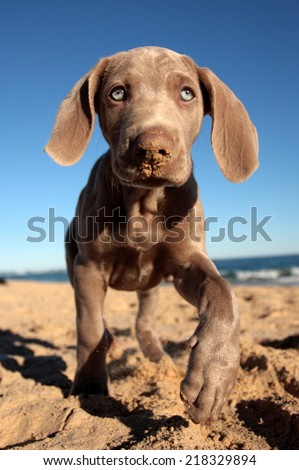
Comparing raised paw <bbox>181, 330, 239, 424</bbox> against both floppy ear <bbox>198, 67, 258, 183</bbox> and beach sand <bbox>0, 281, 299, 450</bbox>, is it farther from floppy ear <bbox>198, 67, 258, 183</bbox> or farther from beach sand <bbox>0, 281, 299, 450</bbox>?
floppy ear <bbox>198, 67, 258, 183</bbox>

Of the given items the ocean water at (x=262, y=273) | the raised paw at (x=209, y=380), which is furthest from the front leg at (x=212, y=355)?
the ocean water at (x=262, y=273)

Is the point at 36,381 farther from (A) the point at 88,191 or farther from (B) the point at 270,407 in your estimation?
(B) the point at 270,407

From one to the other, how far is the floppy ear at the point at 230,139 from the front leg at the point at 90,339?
125 cm

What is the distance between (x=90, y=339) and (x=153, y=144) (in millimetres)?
1525

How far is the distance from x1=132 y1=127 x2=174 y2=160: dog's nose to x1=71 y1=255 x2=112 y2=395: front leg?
3.95ft

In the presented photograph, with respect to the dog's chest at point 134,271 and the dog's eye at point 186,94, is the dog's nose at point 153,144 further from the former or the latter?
the dog's chest at point 134,271

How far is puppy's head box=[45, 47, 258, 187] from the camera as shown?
2.86 meters

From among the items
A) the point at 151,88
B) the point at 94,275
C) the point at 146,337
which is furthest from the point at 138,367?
the point at 151,88

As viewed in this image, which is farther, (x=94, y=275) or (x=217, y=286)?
(x=94, y=275)

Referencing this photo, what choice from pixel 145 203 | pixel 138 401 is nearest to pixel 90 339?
pixel 138 401

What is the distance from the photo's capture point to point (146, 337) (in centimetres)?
484

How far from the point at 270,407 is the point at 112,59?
2.69 metres

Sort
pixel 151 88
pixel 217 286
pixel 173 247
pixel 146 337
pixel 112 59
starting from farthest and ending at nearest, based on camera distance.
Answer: pixel 146 337
pixel 112 59
pixel 173 247
pixel 151 88
pixel 217 286

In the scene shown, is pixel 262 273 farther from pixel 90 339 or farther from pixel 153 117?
pixel 153 117
